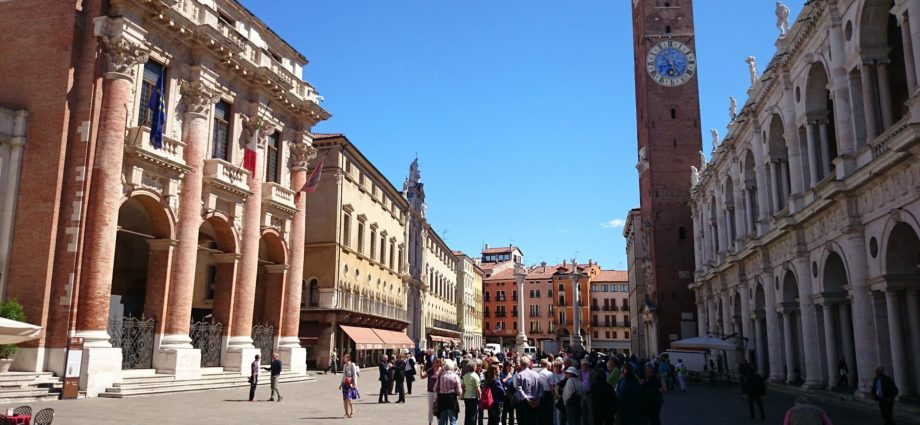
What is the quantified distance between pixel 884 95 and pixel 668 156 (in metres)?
36.4

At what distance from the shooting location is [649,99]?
185 ft


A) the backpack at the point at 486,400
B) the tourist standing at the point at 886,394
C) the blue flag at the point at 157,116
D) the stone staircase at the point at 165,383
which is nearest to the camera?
the backpack at the point at 486,400

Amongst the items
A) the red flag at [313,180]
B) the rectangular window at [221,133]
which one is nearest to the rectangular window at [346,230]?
the red flag at [313,180]

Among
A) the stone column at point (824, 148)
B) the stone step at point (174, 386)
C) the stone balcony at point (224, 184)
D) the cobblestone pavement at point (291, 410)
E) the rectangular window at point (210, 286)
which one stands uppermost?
the stone column at point (824, 148)

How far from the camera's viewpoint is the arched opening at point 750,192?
34.4 meters

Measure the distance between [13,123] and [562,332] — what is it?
9877cm

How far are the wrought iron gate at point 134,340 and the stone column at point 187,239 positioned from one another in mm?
371

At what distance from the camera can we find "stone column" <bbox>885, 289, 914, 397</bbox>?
58.6 feet

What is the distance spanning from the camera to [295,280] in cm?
3048

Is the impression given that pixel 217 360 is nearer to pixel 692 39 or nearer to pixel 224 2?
pixel 224 2

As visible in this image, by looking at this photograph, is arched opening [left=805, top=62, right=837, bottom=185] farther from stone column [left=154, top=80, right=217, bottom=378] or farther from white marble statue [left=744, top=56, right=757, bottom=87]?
stone column [left=154, top=80, right=217, bottom=378]

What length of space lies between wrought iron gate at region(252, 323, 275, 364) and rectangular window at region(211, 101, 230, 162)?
7344 mm

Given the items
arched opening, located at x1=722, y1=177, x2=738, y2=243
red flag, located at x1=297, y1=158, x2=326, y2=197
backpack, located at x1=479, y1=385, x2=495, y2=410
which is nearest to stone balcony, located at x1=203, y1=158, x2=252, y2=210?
red flag, located at x1=297, y1=158, x2=326, y2=197

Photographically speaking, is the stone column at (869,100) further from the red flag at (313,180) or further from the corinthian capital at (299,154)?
the corinthian capital at (299,154)
